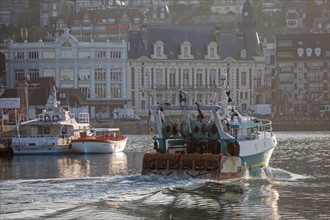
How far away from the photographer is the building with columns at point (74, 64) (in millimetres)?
139500

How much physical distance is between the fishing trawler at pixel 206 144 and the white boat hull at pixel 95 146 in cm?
2721

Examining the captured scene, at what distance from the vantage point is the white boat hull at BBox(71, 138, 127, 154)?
289 ft

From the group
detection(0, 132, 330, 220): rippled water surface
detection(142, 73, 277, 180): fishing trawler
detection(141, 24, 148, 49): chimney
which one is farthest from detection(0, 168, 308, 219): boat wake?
detection(141, 24, 148, 49): chimney

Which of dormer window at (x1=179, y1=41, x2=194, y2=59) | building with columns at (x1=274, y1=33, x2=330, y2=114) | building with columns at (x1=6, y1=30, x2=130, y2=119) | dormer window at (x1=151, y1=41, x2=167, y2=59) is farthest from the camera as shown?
building with columns at (x1=274, y1=33, x2=330, y2=114)

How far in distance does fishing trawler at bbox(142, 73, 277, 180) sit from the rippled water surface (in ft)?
2.34

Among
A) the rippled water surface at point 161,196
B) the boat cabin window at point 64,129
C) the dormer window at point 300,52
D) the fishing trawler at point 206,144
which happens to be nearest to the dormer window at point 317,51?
the dormer window at point 300,52

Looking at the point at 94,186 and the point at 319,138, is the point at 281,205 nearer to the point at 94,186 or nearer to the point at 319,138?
the point at 94,186

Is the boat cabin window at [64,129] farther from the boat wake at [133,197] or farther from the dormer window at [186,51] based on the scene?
the dormer window at [186,51]

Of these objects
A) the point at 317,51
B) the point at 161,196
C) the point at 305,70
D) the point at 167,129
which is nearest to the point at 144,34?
the point at 305,70

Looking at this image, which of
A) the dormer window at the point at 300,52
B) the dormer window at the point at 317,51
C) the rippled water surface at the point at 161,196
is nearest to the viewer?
the rippled water surface at the point at 161,196

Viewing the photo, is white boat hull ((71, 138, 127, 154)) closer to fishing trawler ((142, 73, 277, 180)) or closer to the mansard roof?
fishing trawler ((142, 73, 277, 180))

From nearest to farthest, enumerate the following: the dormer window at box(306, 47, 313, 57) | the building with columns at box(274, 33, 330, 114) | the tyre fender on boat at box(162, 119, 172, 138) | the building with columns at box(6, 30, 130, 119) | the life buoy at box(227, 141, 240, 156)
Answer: the life buoy at box(227, 141, 240, 156) < the tyre fender on boat at box(162, 119, 172, 138) < the building with columns at box(6, 30, 130, 119) < the building with columns at box(274, 33, 330, 114) < the dormer window at box(306, 47, 313, 57)

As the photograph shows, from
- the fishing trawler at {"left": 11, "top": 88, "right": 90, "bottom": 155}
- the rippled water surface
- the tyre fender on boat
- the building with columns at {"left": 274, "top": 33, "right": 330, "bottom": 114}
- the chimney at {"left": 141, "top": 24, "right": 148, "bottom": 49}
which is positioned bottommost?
the rippled water surface

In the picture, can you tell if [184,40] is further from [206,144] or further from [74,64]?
[206,144]
